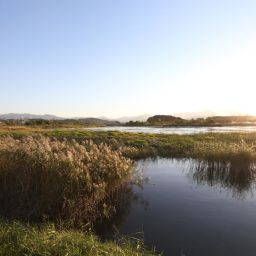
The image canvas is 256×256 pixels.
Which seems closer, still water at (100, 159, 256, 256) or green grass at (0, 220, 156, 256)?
green grass at (0, 220, 156, 256)

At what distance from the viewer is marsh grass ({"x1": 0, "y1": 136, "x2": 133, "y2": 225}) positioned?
1057cm

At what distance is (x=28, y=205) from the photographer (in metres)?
10.5

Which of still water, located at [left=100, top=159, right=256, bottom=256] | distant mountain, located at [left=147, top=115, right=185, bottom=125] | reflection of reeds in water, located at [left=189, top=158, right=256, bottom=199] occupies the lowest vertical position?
Answer: still water, located at [left=100, top=159, right=256, bottom=256]

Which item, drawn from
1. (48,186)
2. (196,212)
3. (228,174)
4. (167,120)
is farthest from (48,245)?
(167,120)

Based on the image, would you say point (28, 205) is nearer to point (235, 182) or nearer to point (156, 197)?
point (156, 197)

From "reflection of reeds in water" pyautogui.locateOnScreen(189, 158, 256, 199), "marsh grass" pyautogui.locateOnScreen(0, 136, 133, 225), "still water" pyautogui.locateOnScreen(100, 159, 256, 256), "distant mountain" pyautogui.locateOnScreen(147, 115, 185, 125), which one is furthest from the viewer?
"distant mountain" pyautogui.locateOnScreen(147, 115, 185, 125)

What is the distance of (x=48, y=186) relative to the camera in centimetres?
1067

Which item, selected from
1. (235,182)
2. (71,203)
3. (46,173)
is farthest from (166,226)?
(235,182)

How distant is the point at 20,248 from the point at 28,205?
3.08 meters

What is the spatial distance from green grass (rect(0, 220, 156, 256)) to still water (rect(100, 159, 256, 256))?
1871 millimetres

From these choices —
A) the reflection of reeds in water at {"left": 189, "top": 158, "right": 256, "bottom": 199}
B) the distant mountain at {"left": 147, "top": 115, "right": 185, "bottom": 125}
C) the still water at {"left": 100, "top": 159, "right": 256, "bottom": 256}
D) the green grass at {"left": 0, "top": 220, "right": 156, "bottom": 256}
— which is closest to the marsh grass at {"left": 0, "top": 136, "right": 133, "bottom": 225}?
the still water at {"left": 100, "top": 159, "right": 256, "bottom": 256}

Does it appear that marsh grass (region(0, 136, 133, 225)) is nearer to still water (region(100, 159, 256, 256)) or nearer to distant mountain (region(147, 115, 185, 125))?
still water (region(100, 159, 256, 256))

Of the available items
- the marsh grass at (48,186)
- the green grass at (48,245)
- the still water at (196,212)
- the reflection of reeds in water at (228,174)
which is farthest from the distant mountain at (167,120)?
the green grass at (48,245)

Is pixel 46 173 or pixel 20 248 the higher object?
pixel 46 173
